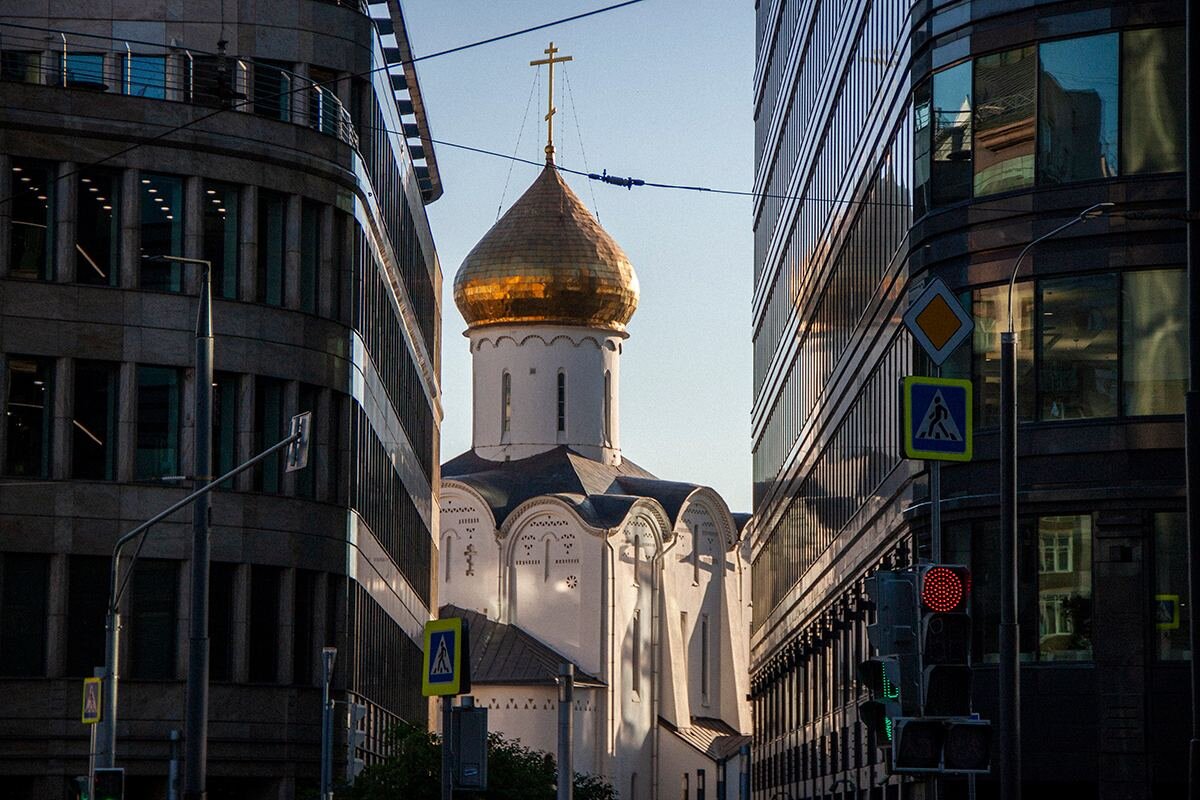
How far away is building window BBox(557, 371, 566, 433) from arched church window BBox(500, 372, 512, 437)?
6.94 ft

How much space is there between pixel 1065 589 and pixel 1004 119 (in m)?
7.28

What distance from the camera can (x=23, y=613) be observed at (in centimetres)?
3550

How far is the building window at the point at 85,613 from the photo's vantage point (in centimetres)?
3584

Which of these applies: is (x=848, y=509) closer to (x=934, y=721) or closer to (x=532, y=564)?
(x=934, y=721)

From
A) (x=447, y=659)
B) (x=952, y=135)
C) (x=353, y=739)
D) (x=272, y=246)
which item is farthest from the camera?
(x=272, y=246)

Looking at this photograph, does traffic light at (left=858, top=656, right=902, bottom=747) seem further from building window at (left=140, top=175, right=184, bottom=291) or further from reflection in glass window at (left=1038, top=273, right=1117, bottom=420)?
building window at (left=140, top=175, right=184, bottom=291)

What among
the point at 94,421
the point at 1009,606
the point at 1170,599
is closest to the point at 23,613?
the point at 94,421

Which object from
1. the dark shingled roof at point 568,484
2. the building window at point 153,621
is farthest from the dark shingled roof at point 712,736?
the building window at point 153,621

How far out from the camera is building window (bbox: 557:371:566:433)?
319ft

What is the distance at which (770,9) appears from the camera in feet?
234

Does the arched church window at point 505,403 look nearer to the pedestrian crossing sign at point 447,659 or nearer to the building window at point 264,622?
the building window at point 264,622

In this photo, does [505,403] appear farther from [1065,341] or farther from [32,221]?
[1065,341]

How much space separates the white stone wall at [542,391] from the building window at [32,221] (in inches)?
2386

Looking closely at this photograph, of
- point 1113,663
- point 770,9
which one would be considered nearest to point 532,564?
point 770,9
